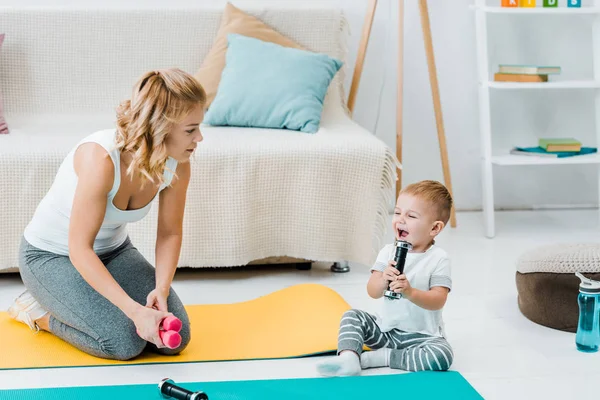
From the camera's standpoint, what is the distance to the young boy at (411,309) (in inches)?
75.0

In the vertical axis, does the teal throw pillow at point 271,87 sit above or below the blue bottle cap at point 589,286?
above

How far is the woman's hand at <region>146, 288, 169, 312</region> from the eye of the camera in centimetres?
197

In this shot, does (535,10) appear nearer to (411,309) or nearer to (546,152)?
(546,152)

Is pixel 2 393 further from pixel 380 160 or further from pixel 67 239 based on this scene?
pixel 380 160

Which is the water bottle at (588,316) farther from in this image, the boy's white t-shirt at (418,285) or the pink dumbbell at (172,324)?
the pink dumbbell at (172,324)

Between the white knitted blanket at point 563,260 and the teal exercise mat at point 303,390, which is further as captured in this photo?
the white knitted blanket at point 563,260

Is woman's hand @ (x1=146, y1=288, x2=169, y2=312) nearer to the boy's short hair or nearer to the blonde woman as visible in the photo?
the blonde woman

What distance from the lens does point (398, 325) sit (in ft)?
6.55

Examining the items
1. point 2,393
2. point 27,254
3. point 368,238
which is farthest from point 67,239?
point 368,238

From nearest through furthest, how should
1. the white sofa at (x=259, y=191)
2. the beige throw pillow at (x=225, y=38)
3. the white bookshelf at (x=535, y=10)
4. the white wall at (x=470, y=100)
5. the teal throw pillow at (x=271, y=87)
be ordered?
the white sofa at (x=259, y=191), the teal throw pillow at (x=271, y=87), the beige throw pillow at (x=225, y=38), the white bookshelf at (x=535, y=10), the white wall at (x=470, y=100)

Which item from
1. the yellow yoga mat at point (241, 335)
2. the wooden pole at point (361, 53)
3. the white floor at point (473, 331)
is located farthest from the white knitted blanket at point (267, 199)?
the wooden pole at point (361, 53)

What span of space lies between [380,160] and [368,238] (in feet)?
0.83

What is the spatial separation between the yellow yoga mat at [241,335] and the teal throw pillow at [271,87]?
2.38ft

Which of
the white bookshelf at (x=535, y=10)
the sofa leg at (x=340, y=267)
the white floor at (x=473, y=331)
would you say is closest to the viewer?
the white floor at (x=473, y=331)
